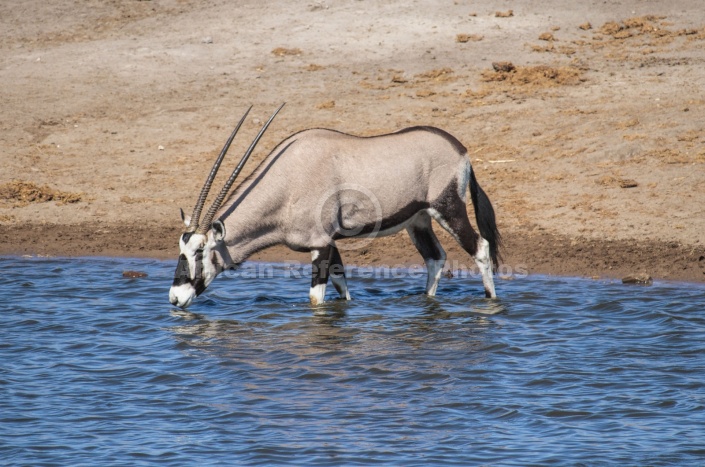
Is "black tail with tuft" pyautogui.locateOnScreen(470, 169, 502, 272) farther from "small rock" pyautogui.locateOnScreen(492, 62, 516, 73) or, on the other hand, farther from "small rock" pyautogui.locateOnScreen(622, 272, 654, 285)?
"small rock" pyautogui.locateOnScreen(492, 62, 516, 73)

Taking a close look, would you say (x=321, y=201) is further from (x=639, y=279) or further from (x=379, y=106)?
(x=379, y=106)

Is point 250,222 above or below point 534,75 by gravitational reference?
below

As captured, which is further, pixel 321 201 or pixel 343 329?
pixel 321 201

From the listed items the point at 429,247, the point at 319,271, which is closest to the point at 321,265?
the point at 319,271

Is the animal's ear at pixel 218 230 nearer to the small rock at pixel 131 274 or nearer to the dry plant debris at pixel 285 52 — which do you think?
the small rock at pixel 131 274

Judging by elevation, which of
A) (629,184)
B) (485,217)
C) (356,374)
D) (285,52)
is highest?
(285,52)

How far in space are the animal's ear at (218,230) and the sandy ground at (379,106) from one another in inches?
121

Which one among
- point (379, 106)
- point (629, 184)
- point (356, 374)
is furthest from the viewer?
point (379, 106)

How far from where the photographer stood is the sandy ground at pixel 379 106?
41.2ft

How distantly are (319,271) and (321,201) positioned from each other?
67cm

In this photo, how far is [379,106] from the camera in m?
15.9

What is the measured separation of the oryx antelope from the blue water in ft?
2.10

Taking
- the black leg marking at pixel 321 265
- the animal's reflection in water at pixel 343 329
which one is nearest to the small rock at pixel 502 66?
the animal's reflection in water at pixel 343 329

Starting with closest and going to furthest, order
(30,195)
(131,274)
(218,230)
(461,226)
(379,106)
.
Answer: (218,230) → (461,226) → (131,274) → (30,195) → (379,106)
